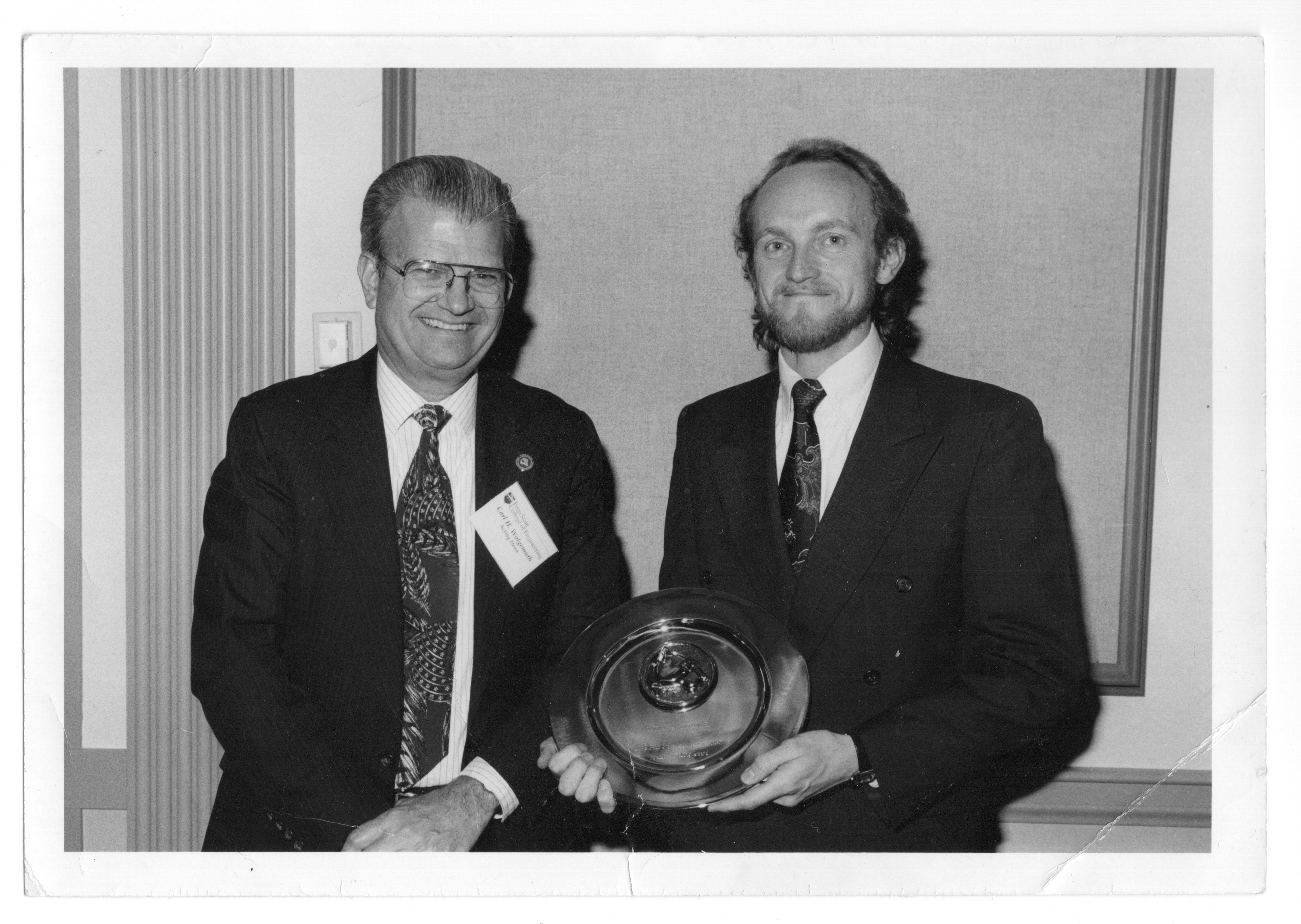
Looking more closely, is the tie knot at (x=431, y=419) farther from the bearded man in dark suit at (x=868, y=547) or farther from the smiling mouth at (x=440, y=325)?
the bearded man in dark suit at (x=868, y=547)

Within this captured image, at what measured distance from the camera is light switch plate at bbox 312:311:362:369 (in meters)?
1.33

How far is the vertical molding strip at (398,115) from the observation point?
130 cm

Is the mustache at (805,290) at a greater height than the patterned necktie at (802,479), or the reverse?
the mustache at (805,290)

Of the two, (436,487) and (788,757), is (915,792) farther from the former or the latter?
(436,487)

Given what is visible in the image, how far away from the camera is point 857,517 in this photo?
126 centimetres

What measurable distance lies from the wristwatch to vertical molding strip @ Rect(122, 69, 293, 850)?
91cm

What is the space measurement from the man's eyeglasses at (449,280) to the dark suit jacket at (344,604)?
0.11m

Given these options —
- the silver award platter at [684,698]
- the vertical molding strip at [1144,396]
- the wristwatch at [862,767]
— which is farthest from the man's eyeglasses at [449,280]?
the vertical molding strip at [1144,396]

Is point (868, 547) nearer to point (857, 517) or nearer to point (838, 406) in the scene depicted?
point (857, 517)

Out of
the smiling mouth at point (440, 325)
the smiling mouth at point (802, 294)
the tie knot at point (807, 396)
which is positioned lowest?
the tie knot at point (807, 396)

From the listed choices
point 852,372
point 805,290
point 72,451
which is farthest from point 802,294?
point 72,451

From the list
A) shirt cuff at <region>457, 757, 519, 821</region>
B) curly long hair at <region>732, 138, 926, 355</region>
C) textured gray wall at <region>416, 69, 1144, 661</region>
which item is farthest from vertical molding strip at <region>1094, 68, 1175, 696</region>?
shirt cuff at <region>457, 757, 519, 821</region>

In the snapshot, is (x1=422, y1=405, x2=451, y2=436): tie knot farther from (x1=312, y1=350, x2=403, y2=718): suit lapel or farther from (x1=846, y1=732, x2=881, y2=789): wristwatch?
(x1=846, y1=732, x2=881, y2=789): wristwatch

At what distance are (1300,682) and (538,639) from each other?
1037mm
